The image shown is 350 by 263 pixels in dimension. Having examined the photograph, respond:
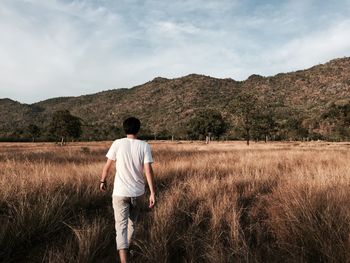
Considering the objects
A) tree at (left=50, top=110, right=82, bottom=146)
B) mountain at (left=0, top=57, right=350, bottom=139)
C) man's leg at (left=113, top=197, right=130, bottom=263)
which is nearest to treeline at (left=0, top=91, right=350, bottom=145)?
tree at (left=50, top=110, right=82, bottom=146)

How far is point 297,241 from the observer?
450 centimetres

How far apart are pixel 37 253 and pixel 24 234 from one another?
43 cm

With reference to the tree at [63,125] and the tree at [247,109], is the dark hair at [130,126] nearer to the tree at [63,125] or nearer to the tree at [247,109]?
the tree at [247,109]

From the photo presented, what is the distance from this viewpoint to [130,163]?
427 cm

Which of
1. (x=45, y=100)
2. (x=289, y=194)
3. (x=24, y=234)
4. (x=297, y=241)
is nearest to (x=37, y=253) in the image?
(x=24, y=234)

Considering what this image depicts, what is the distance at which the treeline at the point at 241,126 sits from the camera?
43031 millimetres

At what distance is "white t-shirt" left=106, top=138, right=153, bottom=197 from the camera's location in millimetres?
4258

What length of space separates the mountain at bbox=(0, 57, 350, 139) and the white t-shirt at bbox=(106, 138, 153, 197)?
83773mm

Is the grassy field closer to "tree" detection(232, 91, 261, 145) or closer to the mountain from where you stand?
"tree" detection(232, 91, 261, 145)

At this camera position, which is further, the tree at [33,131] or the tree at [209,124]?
the tree at [33,131]

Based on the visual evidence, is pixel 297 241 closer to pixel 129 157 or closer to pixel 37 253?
pixel 129 157

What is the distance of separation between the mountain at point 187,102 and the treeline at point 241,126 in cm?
57

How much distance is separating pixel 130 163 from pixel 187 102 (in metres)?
134

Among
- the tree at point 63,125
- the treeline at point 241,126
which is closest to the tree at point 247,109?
the treeline at point 241,126
